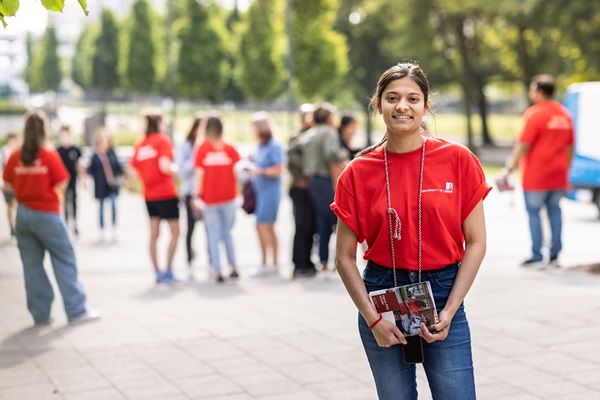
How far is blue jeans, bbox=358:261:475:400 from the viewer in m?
4.13

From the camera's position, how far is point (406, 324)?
4043 millimetres

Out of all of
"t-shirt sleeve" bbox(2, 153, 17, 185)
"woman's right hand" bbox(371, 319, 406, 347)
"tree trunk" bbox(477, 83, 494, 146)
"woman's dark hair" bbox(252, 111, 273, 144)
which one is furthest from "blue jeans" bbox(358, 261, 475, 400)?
"tree trunk" bbox(477, 83, 494, 146)

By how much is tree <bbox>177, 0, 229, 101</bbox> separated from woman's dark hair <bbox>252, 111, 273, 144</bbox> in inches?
1800

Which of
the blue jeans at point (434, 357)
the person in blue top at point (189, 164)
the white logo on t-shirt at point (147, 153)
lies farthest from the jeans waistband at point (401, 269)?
the person in blue top at point (189, 164)

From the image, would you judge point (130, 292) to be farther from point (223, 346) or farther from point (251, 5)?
point (251, 5)

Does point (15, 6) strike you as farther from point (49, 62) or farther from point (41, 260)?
point (49, 62)

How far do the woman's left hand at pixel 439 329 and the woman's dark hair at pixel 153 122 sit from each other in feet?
27.4

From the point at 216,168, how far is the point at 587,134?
8.86 meters

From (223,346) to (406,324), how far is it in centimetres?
444

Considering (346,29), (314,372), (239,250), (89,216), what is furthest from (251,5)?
(314,372)

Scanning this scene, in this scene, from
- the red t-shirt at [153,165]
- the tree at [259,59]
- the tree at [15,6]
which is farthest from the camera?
the tree at [259,59]

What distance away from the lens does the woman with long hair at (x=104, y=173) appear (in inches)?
687

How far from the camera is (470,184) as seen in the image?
416 centimetres

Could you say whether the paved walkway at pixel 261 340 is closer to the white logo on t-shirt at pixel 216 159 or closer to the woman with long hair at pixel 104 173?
the white logo on t-shirt at pixel 216 159
